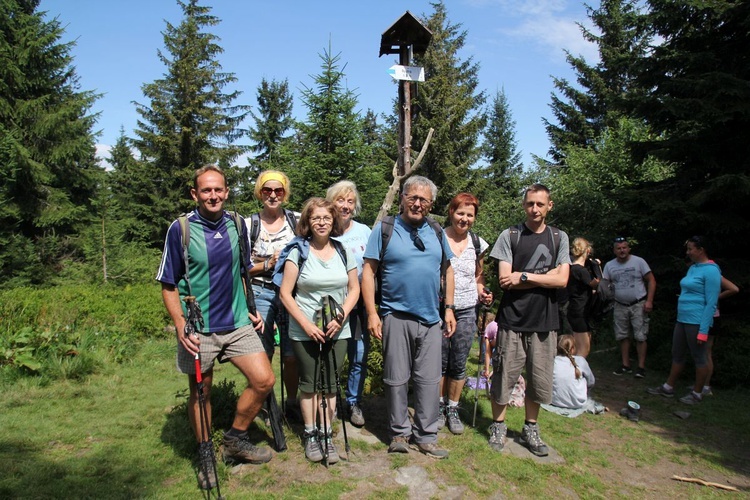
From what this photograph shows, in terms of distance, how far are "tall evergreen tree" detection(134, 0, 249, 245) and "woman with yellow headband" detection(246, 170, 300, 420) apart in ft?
60.4

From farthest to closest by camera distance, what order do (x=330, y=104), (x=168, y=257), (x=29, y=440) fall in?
(x=330, y=104) → (x=29, y=440) → (x=168, y=257)

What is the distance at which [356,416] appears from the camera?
14.1ft

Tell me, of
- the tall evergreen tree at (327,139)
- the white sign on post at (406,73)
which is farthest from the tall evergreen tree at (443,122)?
the white sign on post at (406,73)

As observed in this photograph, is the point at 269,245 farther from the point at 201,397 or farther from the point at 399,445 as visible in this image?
the point at 399,445

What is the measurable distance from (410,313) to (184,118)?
2085cm

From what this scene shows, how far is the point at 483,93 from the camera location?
23.9m

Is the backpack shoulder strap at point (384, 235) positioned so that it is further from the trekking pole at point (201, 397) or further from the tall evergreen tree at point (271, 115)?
the tall evergreen tree at point (271, 115)

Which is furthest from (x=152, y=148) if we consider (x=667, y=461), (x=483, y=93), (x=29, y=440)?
(x=667, y=461)

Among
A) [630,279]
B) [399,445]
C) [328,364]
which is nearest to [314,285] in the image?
[328,364]

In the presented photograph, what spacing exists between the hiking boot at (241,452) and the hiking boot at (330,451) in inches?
18.2

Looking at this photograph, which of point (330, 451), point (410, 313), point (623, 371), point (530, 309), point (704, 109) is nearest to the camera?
point (330, 451)

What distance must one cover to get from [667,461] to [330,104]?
8458 mm

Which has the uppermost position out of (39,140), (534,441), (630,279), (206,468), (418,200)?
(39,140)

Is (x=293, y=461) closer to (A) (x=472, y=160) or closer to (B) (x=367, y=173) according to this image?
(B) (x=367, y=173)
